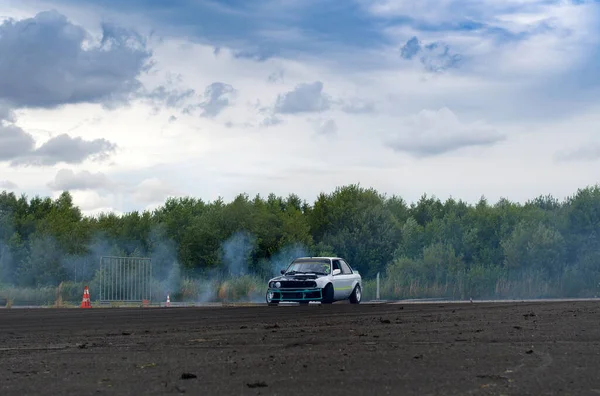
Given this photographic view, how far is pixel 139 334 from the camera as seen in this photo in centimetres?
1722

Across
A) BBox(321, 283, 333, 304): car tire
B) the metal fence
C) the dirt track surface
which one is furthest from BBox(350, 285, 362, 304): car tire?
the dirt track surface

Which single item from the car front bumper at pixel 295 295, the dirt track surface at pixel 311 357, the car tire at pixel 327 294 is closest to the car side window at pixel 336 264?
the car tire at pixel 327 294

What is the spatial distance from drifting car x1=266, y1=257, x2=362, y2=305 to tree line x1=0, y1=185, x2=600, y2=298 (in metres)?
13.8

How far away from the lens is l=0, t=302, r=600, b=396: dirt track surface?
924 cm

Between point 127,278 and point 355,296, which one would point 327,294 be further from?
point 127,278

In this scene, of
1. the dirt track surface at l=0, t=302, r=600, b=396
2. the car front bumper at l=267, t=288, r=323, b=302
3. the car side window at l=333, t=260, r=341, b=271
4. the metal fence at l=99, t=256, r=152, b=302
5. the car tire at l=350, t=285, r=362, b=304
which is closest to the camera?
the dirt track surface at l=0, t=302, r=600, b=396

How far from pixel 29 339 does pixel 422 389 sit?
9.65m

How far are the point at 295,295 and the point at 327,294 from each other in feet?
3.45

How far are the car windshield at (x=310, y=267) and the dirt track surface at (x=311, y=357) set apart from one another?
38.3 ft

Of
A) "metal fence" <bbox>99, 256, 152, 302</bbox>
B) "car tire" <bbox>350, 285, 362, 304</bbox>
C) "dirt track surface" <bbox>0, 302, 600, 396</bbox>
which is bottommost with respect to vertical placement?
"dirt track surface" <bbox>0, 302, 600, 396</bbox>

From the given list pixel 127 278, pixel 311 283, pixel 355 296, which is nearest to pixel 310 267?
pixel 311 283

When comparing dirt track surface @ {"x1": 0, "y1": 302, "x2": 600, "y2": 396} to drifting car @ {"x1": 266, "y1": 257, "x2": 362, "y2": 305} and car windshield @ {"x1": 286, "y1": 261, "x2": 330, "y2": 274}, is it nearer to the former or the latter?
drifting car @ {"x1": 266, "y1": 257, "x2": 362, "y2": 305}

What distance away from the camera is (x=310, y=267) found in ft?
107

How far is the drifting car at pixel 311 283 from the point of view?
3131 centimetres
